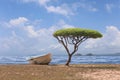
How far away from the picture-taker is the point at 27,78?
28719mm

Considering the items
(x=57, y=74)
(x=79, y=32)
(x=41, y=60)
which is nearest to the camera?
(x=57, y=74)

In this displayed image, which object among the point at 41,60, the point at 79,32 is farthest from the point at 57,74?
the point at 41,60

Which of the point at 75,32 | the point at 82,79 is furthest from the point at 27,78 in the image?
the point at 75,32

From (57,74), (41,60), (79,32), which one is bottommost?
(57,74)

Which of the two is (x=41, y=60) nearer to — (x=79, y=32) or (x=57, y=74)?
(x=79, y=32)

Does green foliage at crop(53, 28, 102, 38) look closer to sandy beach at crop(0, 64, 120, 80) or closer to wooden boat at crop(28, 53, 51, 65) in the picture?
wooden boat at crop(28, 53, 51, 65)

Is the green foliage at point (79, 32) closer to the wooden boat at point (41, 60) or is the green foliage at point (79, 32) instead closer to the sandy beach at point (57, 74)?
the wooden boat at point (41, 60)

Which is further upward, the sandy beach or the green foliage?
the green foliage

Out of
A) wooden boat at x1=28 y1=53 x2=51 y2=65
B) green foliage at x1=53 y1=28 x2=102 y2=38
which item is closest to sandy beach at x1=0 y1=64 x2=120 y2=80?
green foliage at x1=53 y1=28 x2=102 y2=38

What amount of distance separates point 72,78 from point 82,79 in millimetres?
1075

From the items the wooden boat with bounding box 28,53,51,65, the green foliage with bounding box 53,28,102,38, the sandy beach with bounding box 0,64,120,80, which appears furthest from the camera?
Answer: the wooden boat with bounding box 28,53,51,65

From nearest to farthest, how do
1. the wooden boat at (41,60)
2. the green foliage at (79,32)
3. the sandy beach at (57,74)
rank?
1. the sandy beach at (57,74)
2. the green foliage at (79,32)
3. the wooden boat at (41,60)

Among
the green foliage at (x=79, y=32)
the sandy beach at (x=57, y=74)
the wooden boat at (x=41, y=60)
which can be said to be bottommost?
the sandy beach at (x=57, y=74)

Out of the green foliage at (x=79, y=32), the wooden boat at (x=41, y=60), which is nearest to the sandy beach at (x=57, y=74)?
the green foliage at (x=79, y=32)
